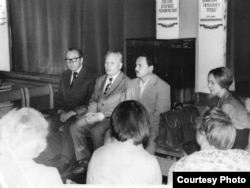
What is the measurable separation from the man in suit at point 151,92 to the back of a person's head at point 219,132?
149cm

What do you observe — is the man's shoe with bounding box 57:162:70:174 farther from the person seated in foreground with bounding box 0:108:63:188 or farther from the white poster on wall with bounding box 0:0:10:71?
the white poster on wall with bounding box 0:0:10:71

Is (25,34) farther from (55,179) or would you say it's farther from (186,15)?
(55,179)

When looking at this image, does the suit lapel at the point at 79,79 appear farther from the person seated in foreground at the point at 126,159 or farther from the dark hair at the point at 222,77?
the person seated in foreground at the point at 126,159

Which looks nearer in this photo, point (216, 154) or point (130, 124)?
point (216, 154)

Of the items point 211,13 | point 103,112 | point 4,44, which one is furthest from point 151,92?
point 4,44

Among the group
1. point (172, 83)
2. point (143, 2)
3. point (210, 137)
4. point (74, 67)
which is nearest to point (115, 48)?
point (143, 2)

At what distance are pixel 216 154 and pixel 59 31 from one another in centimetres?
600

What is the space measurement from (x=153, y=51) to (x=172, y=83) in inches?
21.0

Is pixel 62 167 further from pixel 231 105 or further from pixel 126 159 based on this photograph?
pixel 126 159

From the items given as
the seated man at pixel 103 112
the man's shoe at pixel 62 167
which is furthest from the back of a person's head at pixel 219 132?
the man's shoe at pixel 62 167

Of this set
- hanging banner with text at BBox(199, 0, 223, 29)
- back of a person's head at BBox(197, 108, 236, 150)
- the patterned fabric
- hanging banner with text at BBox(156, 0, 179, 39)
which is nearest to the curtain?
hanging banner with text at BBox(156, 0, 179, 39)

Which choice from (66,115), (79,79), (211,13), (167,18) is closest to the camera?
(66,115)

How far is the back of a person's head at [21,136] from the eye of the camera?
2145 millimetres

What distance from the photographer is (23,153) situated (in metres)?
2.14
